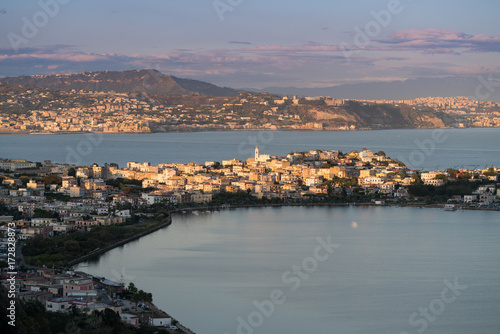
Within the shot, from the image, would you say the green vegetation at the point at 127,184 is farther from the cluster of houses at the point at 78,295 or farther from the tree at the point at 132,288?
the tree at the point at 132,288

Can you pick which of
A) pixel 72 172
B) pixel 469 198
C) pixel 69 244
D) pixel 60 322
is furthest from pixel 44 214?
pixel 469 198

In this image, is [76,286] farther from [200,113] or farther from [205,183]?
[200,113]

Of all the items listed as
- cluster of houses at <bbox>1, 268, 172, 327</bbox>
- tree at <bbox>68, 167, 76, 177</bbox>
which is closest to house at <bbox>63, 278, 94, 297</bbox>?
cluster of houses at <bbox>1, 268, 172, 327</bbox>

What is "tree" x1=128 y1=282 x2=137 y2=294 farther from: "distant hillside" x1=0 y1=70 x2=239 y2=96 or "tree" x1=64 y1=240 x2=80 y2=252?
"distant hillside" x1=0 y1=70 x2=239 y2=96

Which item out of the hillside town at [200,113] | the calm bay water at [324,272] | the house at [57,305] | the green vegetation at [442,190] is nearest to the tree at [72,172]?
the calm bay water at [324,272]

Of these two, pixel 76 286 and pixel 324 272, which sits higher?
pixel 76 286

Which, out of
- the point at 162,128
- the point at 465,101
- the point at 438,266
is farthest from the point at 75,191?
the point at 465,101

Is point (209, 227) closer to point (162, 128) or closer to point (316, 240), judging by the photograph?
point (316, 240)
